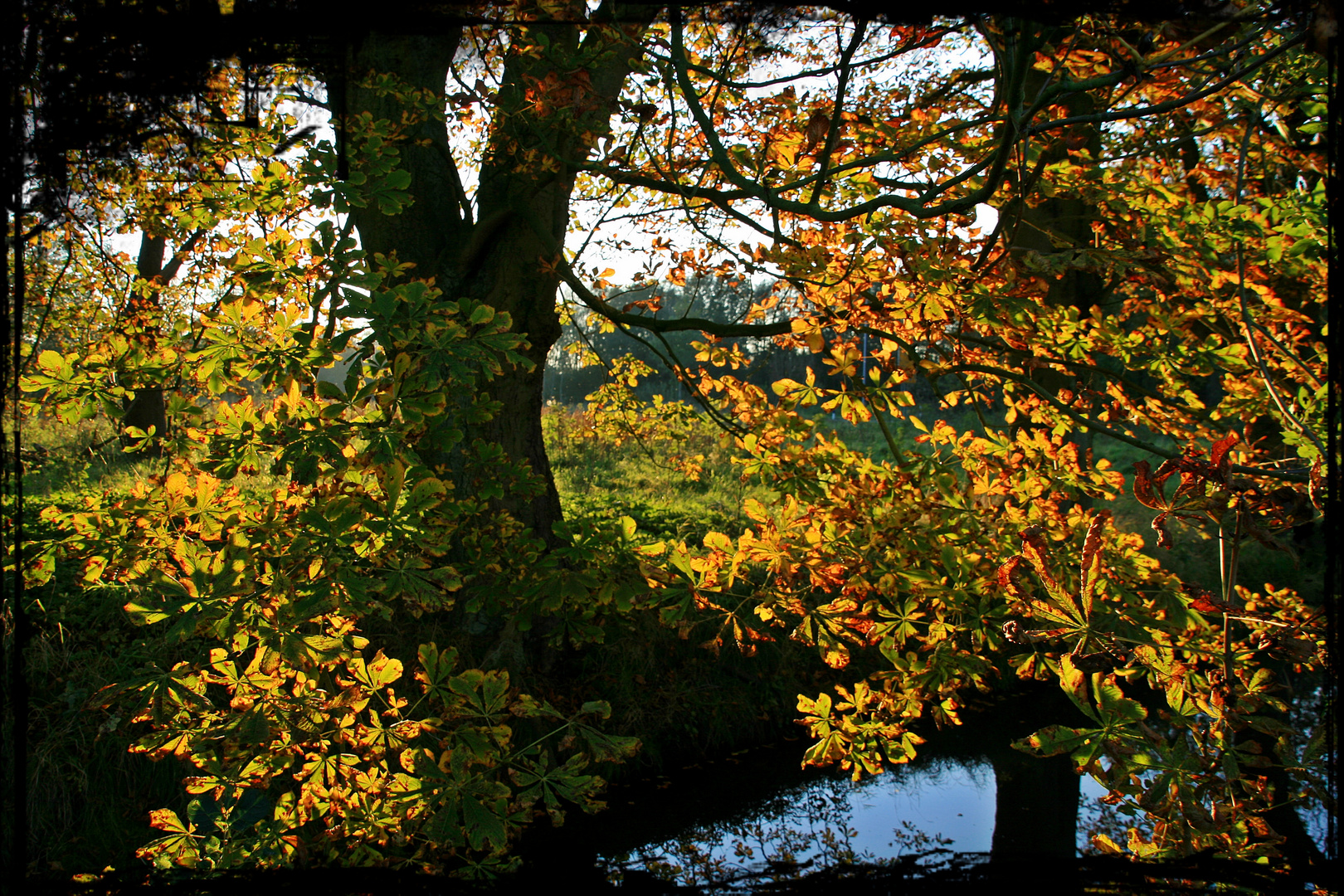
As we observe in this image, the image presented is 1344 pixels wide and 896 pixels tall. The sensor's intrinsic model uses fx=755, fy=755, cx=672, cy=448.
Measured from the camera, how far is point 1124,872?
1185 mm

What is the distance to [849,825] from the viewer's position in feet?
17.6

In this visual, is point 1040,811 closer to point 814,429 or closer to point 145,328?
point 814,429

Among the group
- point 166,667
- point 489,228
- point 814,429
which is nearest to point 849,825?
point 814,429

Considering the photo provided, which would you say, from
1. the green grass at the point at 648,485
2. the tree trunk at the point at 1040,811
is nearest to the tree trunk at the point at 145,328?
the green grass at the point at 648,485

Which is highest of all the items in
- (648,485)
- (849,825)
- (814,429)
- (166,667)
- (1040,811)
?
(648,485)

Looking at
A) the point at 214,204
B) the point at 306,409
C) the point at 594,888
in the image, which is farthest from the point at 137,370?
the point at 594,888

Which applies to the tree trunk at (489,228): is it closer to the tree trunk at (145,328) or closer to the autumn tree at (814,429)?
the autumn tree at (814,429)

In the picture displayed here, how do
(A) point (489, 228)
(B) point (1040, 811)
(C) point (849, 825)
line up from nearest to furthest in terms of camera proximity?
(A) point (489, 228) → (B) point (1040, 811) → (C) point (849, 825)

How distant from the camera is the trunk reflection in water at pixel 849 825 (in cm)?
482

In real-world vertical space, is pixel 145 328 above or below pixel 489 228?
below

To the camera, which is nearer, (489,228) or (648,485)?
(489,228)

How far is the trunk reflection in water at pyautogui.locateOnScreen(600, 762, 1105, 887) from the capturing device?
482 centimetres

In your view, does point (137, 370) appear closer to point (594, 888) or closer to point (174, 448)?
point (174, 448)

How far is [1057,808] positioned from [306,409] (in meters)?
5.09
